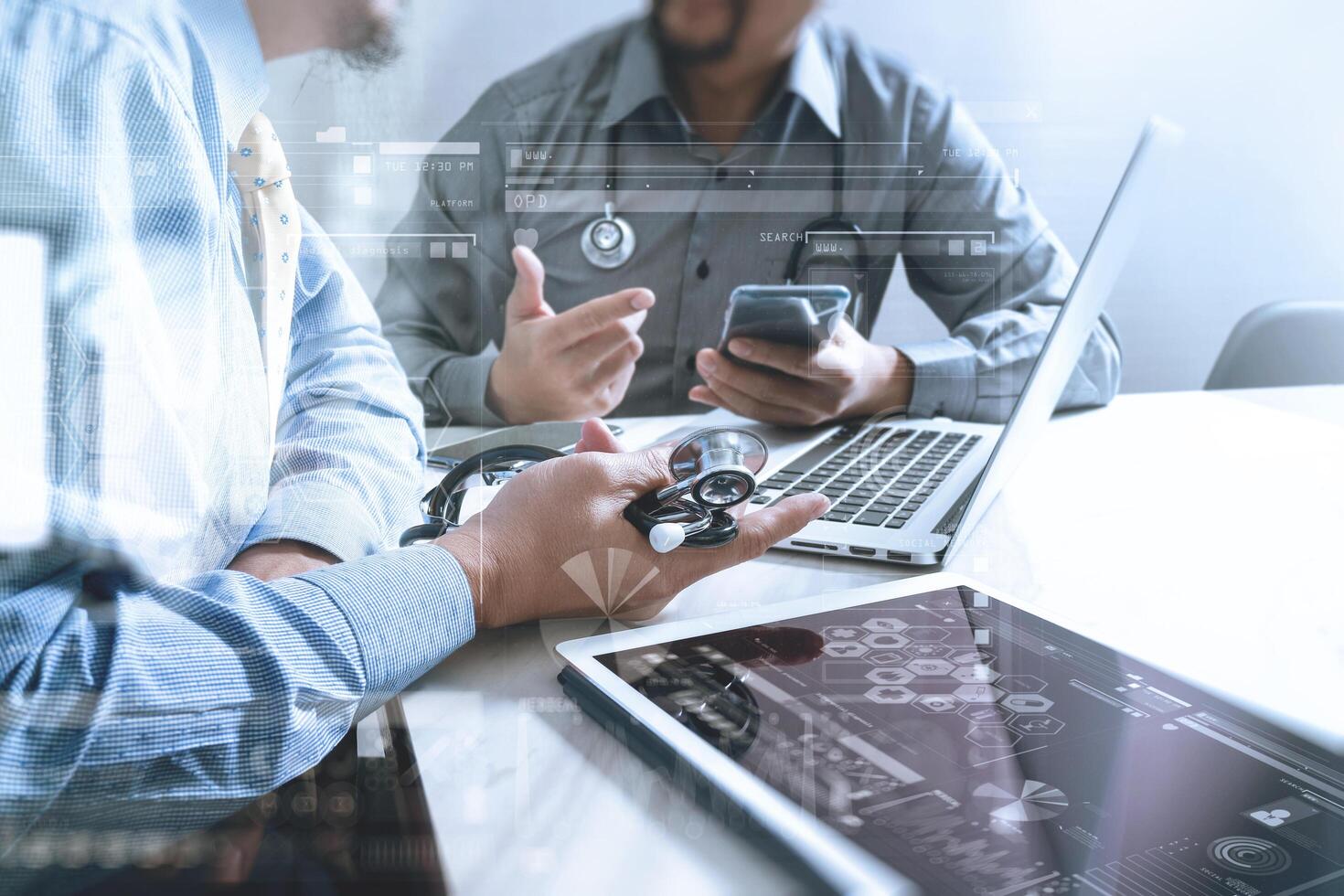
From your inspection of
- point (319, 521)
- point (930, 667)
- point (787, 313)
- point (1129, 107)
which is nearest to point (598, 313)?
point (787, 313)

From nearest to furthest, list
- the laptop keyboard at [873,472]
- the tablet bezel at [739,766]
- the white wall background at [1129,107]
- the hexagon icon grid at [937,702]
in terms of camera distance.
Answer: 1. the tablet bezel at [739,766]
2. the hexagon icon grid at [937,702]
3. the white wall background at [1129,107]
4. the laptop keyboard at [873,472]

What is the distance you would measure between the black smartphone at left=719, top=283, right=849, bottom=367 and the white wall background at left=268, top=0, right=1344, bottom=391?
0.04 m

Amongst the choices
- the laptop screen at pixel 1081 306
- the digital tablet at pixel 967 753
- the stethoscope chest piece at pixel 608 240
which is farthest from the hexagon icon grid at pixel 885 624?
the stethoscope chest piece at pixel 608 240

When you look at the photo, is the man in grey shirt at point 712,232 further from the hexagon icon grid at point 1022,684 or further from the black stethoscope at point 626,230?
the hexagon icon grid at point 1022,684

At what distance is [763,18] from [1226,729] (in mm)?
568

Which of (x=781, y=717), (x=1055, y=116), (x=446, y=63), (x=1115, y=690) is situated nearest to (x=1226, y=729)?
(x=1115, y=690)

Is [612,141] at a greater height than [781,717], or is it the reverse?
[612,141]

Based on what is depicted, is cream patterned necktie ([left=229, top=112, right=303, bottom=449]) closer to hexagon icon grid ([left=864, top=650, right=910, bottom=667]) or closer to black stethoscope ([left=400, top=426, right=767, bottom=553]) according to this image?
black stethoscope ([left=400, top=426, right=767, bottom=553])

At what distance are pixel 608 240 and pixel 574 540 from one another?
0.24 m

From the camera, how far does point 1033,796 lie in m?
0.34

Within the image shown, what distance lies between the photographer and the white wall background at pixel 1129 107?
52 cm

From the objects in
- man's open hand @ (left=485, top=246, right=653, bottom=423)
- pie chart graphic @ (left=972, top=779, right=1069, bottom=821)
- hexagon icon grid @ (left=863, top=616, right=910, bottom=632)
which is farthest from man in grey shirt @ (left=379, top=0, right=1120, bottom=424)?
pie chart graphic @ (left=972, top=779, right=1069, bottom=821)

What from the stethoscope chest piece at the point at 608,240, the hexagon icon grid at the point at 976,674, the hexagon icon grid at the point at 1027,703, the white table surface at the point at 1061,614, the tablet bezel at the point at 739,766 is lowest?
the white table surface at the point at 1061,614

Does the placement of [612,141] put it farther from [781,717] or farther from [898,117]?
[781,717]
